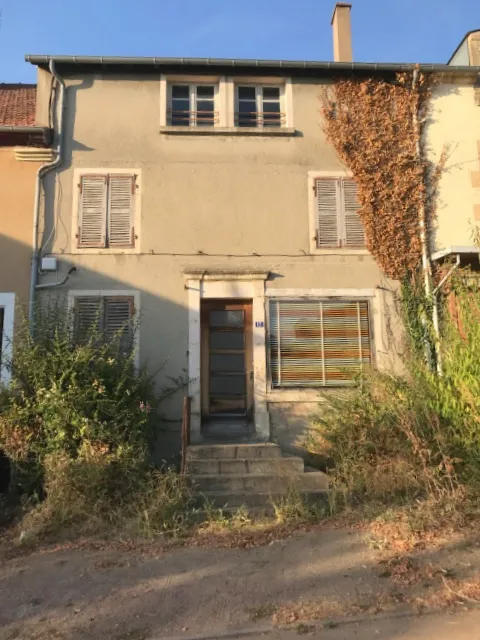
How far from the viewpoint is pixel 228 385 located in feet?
29.2

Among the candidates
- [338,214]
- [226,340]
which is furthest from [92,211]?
[338,214]

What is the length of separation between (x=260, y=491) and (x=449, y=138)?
6.92 metres

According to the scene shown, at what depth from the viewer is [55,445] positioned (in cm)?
655

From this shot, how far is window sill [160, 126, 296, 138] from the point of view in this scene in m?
9.21

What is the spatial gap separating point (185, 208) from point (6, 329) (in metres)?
3.50

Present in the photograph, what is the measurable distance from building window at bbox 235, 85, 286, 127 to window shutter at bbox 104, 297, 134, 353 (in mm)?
3848

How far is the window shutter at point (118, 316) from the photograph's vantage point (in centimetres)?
854

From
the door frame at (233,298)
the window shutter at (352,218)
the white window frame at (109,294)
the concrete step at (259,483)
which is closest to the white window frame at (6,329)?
the white window frame at (109,294)

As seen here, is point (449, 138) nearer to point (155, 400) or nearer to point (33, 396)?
point (155, 400)

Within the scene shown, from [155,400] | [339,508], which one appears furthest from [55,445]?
[339,508]

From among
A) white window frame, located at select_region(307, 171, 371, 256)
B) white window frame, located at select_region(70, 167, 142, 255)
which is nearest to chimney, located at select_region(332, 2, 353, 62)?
white window frame, located at select_region(307, 171, 371, 256)

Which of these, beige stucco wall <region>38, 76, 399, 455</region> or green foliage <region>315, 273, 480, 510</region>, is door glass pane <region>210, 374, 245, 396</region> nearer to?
beige stucco wall <region>38, 76, 399, 455</region>

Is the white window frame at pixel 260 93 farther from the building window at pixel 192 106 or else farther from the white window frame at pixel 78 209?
the white window frame at pixel 78 209

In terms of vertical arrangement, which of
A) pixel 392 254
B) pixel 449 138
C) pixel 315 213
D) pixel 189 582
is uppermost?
pixel 449 138
